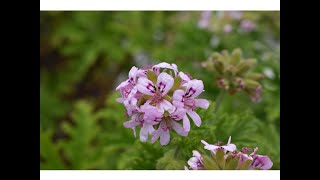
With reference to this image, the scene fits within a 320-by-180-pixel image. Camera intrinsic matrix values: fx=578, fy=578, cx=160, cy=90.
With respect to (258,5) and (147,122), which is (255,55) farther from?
(147,122)

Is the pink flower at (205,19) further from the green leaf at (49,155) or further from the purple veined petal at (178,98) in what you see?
the purple veined petal at (178,98)

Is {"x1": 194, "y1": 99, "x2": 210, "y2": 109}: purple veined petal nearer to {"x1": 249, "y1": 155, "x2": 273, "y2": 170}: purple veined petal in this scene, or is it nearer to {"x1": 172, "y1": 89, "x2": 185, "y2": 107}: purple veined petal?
{"x1": 172, "y1": 89, "x2": 185, "y2": 107}: purple veined petal

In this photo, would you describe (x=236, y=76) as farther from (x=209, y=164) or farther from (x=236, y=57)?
(x=209, y=164)

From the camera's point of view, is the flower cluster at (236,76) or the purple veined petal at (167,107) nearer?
the purple veined petal at (167,107)

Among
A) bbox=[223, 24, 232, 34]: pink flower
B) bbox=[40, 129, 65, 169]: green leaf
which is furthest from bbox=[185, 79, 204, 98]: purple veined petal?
bbox=[223, 24, 232, 34]: pink flower

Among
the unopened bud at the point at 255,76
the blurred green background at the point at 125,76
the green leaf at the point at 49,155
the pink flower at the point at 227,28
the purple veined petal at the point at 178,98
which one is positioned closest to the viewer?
the purple veined petal at the point at 178,98

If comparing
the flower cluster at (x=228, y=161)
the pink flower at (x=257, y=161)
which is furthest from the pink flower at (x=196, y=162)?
the pink flower at (x=257, y=161)
